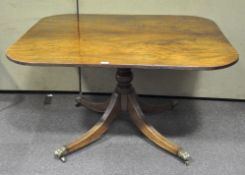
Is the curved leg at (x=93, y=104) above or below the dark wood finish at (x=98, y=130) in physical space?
below

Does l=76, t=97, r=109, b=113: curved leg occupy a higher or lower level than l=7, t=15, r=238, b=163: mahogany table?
lower

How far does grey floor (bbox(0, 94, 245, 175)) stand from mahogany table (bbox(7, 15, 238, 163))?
3.2 inches

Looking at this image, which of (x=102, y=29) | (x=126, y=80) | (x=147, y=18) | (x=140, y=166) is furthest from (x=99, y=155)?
(x=147, y=18)

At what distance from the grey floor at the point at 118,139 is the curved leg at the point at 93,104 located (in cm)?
4

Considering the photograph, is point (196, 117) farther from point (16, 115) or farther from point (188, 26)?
point (16, 115)

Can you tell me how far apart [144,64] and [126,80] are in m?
0.60

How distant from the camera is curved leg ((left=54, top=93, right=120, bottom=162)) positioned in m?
1.72

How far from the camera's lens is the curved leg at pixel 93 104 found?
6.94 feet

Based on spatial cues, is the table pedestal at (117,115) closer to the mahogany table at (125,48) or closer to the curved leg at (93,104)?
the mahogany table at (125,48)

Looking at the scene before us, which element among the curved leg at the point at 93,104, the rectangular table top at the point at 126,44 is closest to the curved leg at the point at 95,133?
the curved leg at the point at 93,104

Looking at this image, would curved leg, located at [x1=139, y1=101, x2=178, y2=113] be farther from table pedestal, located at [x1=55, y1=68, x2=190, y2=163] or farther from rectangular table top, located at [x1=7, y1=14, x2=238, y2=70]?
rectangular table top, located at [x1=7, y1=14, x2=238, y2=70]

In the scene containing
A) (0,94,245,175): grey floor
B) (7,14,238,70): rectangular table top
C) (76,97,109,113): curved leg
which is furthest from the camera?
(76,97,109,113): curved leg

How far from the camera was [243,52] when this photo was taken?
7.05 feet

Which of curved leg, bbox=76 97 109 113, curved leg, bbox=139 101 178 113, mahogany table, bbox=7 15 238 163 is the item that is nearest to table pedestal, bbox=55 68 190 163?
mahogany table, bbox=7 15 238 163
